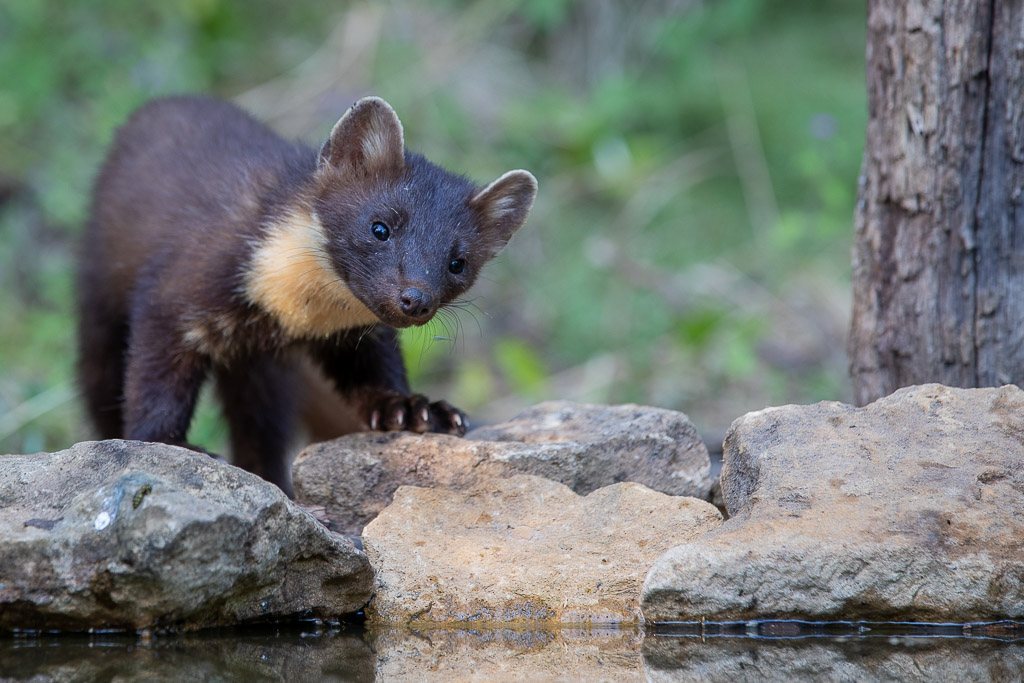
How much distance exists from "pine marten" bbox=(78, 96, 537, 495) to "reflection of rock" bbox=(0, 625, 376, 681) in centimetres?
129

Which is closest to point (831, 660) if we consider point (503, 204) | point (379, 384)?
point (503, 204)

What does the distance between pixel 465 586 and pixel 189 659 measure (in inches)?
37.0

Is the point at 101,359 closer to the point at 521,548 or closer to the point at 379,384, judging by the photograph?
the point at 379,384

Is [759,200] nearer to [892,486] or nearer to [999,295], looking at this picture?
[999,295]

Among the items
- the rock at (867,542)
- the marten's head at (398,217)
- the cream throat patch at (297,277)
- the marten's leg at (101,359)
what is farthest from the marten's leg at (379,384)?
the rock at (867,542)

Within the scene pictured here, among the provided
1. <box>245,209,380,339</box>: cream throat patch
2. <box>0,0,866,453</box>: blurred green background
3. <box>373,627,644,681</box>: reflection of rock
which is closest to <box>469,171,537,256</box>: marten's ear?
<box>245,209,380,339</box>: cream throat patch

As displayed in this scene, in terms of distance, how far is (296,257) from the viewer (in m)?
4.73

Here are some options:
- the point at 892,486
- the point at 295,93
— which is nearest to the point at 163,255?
the point at 892,486

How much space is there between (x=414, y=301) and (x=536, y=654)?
138cm

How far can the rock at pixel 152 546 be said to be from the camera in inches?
131

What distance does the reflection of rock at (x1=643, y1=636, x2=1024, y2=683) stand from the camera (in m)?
3.20

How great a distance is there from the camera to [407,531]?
4.06 meters

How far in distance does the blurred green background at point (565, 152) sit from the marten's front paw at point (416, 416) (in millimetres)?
2606

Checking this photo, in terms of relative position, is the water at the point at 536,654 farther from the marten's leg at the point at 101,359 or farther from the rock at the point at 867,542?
the marten's leg at the point at 101,359
